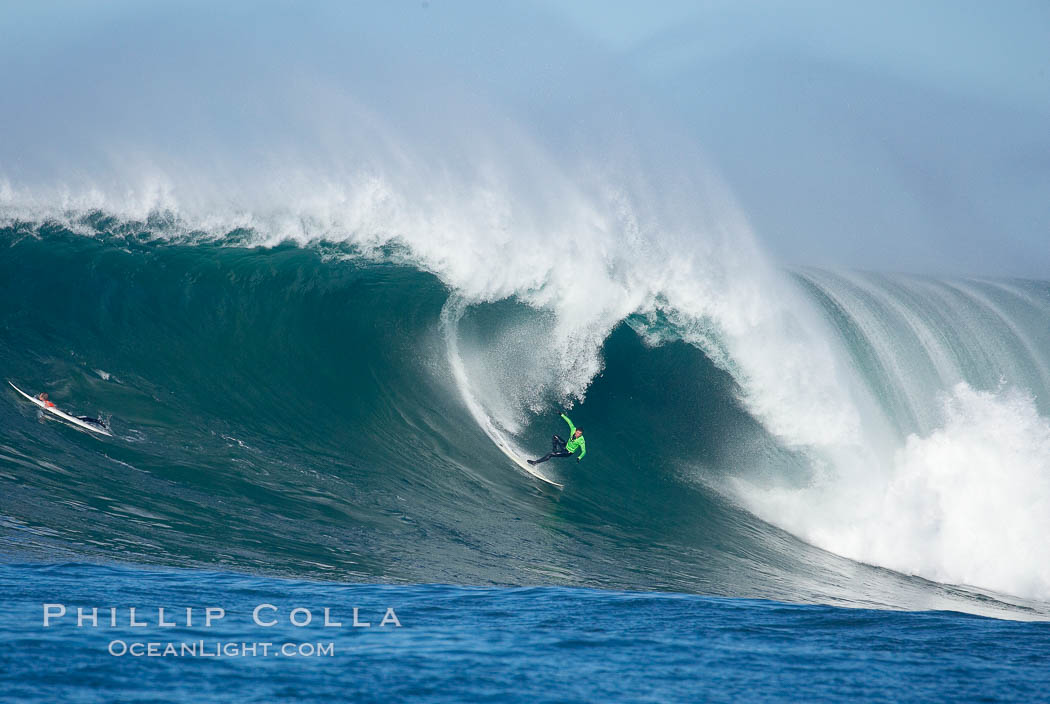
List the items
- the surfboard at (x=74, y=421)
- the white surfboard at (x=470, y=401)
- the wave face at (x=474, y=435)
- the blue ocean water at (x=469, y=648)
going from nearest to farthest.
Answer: the blue ocean water at (x=469, y=648) → the wave face at (x=474, y=435) → the surfboard at (x=74, y=421) → the white surfboard at (x=470, y=401)

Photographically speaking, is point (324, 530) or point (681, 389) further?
point (681, 389)

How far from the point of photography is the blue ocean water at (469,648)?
4559 mm

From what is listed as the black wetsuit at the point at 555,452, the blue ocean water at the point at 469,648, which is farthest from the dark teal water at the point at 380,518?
the black wetsuit at the point at 555,452

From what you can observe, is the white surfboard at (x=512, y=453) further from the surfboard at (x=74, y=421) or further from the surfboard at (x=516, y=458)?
the surfboard at (x=74, y=421)

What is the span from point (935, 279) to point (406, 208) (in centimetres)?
1345

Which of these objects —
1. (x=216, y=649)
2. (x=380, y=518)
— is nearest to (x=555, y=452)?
(x=380, y=518)

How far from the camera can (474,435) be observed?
400 inches

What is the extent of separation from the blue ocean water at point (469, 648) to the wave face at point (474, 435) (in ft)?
1.91

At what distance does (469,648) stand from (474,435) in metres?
5.11

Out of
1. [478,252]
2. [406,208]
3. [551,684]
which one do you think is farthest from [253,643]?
[406,208]

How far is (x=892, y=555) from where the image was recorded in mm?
Answer: 9539

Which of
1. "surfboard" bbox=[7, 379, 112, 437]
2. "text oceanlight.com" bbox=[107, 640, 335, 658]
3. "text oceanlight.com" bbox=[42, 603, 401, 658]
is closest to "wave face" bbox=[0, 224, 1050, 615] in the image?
"surfboard" bbox=[7, 379, 112, 437]

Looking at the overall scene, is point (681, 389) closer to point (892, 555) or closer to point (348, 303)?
point (892, 555)

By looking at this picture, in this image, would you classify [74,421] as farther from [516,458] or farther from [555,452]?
[555,452]
